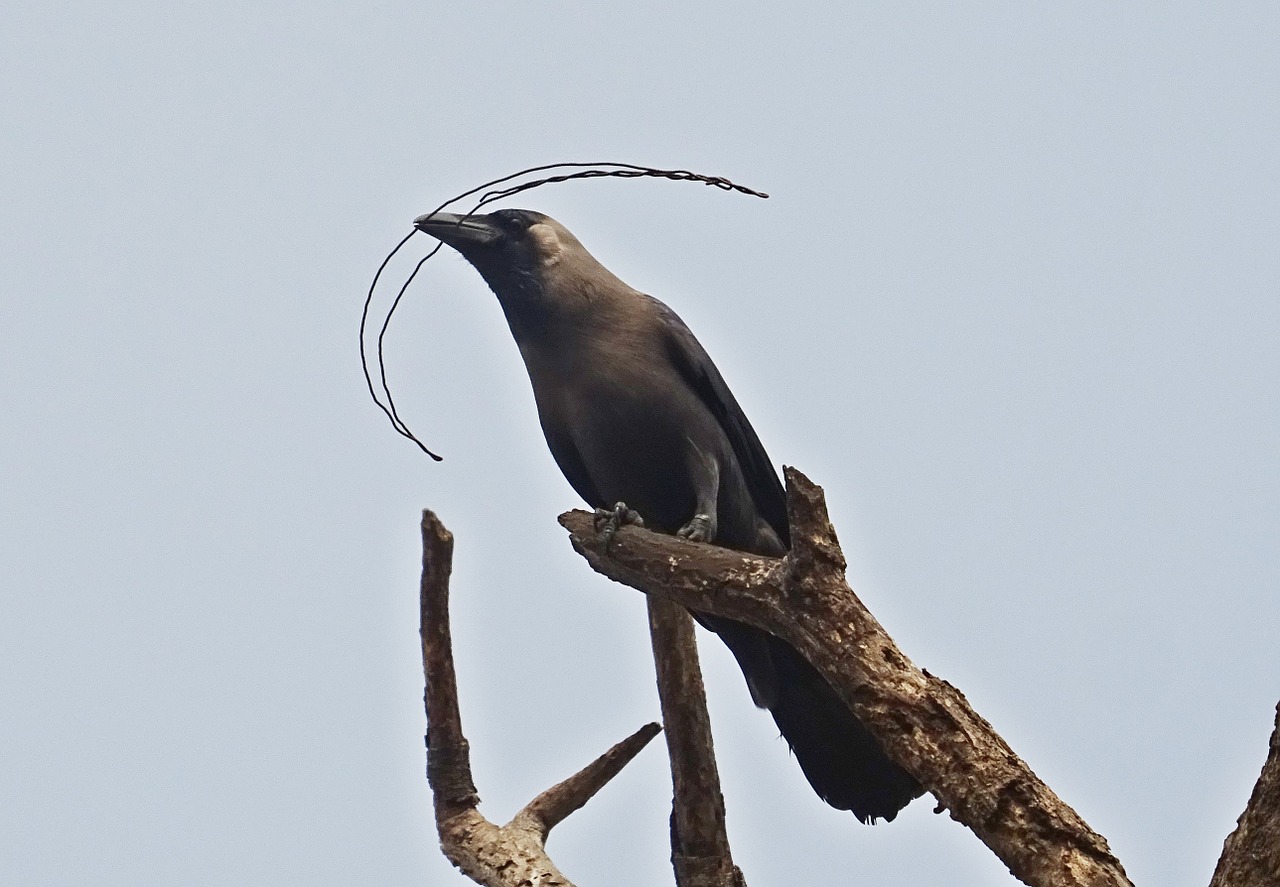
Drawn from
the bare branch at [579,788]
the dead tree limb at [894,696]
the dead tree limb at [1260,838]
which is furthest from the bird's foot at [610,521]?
the dead tree limb at [1260,838]

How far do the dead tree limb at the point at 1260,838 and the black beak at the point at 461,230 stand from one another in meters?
2.83

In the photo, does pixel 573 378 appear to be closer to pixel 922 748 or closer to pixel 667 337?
pixel 667 337

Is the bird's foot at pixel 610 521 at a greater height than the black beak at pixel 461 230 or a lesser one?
lesser

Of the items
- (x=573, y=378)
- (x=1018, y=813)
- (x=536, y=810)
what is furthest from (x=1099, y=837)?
(x=573, y=378)

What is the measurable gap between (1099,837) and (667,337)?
83.0 inches

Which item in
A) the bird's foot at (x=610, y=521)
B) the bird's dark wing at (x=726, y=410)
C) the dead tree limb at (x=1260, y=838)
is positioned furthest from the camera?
the bird's dark wing at (x=726, y=410)

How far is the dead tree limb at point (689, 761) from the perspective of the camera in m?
4.00

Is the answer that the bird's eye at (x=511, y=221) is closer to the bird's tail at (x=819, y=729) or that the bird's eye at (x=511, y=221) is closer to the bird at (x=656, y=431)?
the bird at (x=656, y=431)

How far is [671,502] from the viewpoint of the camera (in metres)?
4.25

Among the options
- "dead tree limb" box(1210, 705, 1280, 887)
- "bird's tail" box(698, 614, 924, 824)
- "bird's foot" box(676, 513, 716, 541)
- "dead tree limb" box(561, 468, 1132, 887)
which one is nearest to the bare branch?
"bird's tail" box(698, 614, 924, 824)

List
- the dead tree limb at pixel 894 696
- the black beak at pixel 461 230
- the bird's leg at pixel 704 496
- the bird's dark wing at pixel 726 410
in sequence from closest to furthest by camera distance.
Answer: the dead tree limb at pixel 894 696 < the bird's leg at pixel 704 496 < the bird's dark wing at pixel 726 410 < the black beak at pixel 461 230

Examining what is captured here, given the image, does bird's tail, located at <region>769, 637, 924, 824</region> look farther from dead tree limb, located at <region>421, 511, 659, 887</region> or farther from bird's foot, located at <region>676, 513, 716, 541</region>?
dead tree limb, located at <region>421, 511, 659, 887</region>

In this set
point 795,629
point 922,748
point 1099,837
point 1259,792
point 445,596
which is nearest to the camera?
point 1259,792

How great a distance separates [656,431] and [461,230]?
0.93 m
